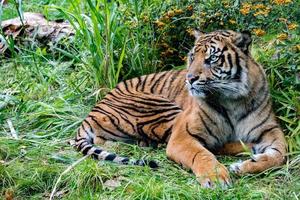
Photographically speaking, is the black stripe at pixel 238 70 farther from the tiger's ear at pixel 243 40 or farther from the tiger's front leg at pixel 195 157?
the tiger's front leg at pixel 195 157

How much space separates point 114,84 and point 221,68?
1.73 metres

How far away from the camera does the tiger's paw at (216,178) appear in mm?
4638

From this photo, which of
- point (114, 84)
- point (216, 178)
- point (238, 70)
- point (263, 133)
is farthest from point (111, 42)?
point (216, 178)

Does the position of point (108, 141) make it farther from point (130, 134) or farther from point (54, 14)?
point (54, 14)

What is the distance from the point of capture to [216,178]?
467 cm

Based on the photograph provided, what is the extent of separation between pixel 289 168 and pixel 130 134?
4.99ft

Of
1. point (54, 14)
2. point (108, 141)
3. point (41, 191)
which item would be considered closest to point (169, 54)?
point (108, 141)

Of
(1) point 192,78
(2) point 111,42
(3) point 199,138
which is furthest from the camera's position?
(2) point 111,42

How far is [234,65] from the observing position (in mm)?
5324

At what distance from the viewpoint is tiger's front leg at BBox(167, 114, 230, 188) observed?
4.70 m

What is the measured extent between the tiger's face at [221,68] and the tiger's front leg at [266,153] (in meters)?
0.37

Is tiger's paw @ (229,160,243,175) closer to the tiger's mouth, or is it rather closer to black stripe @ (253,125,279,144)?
black stripe @ (253,125,279,144)

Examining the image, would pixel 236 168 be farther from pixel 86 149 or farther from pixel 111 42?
pixel 111 42

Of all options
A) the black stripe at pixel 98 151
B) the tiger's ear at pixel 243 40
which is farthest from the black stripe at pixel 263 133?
the black stripe at pixel 98 151
